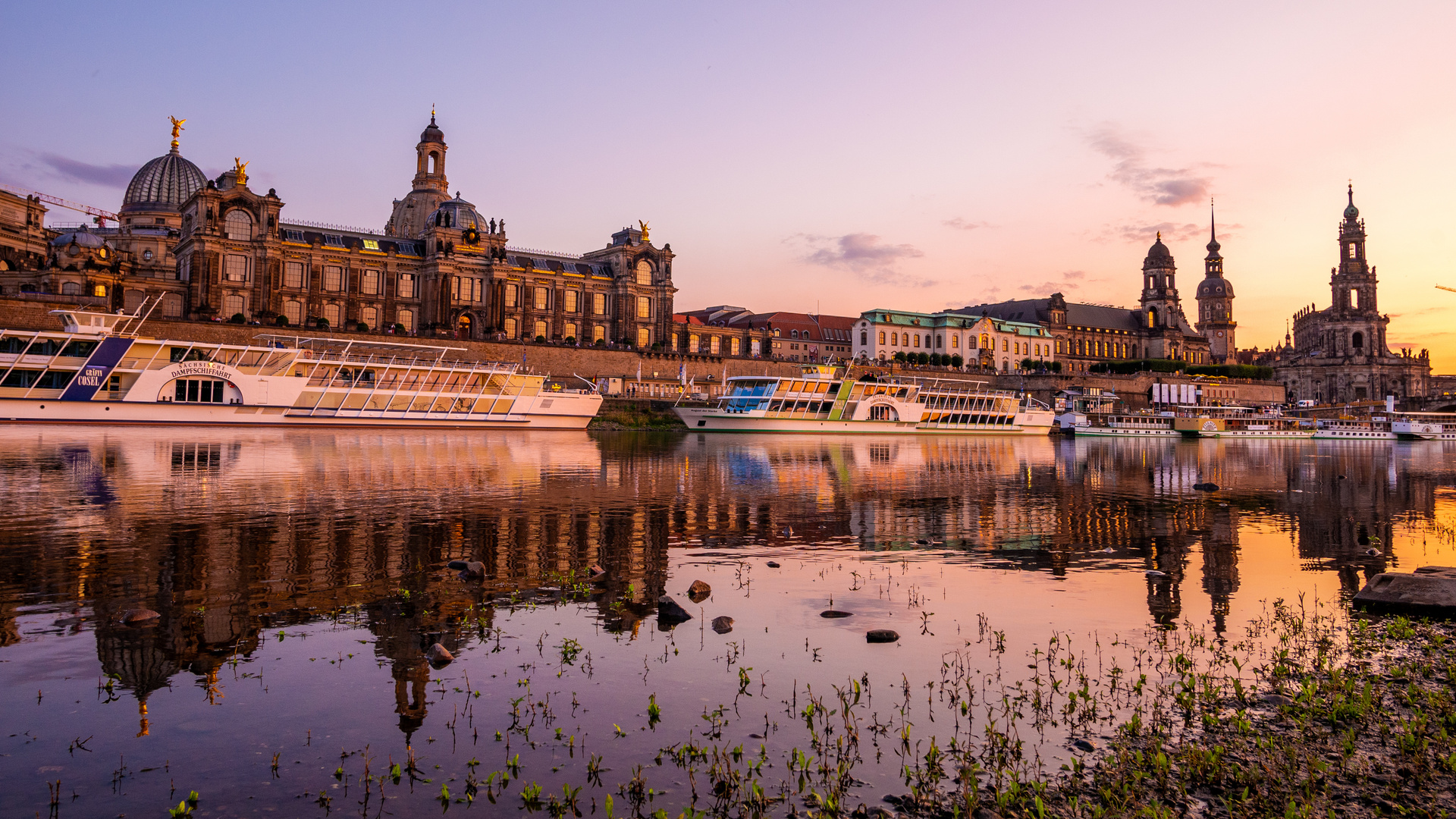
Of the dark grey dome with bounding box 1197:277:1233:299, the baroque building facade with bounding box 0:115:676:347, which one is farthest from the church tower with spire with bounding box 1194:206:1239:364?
the baroque building facade with bounding box 0:115:676:347

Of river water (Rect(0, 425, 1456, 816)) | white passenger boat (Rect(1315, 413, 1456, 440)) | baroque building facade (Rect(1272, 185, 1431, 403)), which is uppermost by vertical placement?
baroque building facade (Rect(1272, 185, 1431, 403))

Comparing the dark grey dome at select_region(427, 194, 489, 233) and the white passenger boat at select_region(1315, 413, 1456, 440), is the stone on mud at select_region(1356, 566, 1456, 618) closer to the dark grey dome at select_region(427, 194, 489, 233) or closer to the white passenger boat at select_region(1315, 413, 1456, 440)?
the dark grey dome at select_region(427, 194, 489, 233)

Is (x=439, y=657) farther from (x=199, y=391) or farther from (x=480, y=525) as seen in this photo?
(x=199, y=391)

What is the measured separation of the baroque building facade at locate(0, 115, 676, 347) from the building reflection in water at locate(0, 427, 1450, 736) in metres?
43.0

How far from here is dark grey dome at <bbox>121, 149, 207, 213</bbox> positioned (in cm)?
10088

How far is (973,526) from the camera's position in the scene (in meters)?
21.3

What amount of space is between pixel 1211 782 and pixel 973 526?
571 inches

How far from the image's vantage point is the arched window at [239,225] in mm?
83438

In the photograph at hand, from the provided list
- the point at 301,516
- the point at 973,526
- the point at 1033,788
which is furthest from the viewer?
the point at 973,526

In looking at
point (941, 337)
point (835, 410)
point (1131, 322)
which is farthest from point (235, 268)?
point (1131, 322)

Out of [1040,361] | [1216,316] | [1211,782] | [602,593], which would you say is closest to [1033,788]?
[1211,782]

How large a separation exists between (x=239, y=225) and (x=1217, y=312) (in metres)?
167

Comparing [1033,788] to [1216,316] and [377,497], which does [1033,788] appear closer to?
[377,497]

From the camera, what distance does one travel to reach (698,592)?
1298 centimetres
